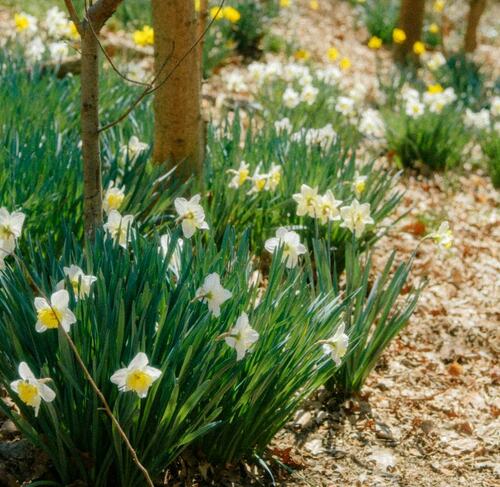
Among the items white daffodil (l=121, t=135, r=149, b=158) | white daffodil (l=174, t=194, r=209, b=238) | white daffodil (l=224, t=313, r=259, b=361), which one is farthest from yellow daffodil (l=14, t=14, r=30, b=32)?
white daffodil (l=224, t=313, r=259, b=361)

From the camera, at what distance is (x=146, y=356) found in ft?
6.35

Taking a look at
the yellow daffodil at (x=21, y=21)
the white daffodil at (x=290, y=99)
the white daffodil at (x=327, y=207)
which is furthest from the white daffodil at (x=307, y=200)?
the yellow daffodil at (x=21, y=21)

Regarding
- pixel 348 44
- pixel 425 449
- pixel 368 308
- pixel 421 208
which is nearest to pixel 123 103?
pixel 421 208

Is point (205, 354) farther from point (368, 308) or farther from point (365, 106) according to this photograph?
point (365, 106)

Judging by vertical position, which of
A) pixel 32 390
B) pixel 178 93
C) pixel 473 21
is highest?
pixel 473 21

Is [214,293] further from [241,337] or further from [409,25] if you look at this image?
[409,25]

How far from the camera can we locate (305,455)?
107 inches

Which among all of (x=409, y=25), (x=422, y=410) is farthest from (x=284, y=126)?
Answer: (x=409, y=25)

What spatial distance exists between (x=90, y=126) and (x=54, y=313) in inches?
28.8

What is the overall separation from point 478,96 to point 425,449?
5.27 metres

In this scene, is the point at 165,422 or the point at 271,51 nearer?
the point at 165,422

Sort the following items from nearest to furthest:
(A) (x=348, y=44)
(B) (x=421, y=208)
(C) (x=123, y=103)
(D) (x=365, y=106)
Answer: (C) (x=123, y=103)
(B) (x=421, y=208)
(D) (x=365, y=106)
(A) (x=348, y=44)

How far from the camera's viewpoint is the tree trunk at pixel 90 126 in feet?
7.94

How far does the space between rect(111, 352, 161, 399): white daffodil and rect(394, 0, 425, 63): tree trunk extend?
25.6ft
